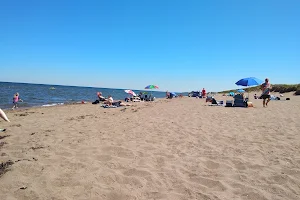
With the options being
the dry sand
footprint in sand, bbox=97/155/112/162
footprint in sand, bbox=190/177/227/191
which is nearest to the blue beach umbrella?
the dry sand

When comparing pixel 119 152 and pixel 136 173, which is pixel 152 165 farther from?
pixel 119 152

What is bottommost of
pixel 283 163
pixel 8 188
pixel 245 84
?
pixel 8 188

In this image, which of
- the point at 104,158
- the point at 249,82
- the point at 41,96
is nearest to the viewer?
the point at 104,158

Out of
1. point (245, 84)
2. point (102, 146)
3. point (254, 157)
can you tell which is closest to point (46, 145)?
point (102, 146)

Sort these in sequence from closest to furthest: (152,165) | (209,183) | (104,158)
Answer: (209,183) < (152,165) < (104,158)

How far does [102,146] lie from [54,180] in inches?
71.5

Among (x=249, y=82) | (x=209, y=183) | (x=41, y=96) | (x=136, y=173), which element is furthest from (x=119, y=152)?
(x=41, y=96)

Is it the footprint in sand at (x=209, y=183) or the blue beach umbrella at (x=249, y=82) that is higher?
the blue beach umbrella at (x=249, y=82)

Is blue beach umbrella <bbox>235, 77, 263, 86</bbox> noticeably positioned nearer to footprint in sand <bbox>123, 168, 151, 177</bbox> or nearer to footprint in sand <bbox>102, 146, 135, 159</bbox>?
footprint in sand <bbox>102, 146, 135, 159</bbox>

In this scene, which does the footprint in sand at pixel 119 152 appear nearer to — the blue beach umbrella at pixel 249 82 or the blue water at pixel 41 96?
the blue beach umbrella at pixel 249 82

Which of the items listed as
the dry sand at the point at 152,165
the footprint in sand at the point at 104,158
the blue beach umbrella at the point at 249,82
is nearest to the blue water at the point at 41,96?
the dry sand at the point at 152,165

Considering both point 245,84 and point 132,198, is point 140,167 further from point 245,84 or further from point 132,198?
point 245,84

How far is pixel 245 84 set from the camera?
49.8ft

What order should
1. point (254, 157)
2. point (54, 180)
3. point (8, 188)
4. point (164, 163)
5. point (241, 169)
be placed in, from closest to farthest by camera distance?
point (8, 188) < point (54, 180) < point (241, 169) < point (164, 163) < point (254, 157)
